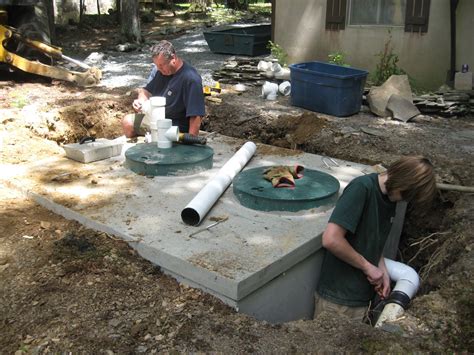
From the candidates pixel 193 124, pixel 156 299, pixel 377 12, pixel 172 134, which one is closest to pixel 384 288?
pixel 156 299

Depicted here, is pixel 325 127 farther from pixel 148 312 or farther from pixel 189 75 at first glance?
pixel 148 312

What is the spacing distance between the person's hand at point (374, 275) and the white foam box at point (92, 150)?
261cm

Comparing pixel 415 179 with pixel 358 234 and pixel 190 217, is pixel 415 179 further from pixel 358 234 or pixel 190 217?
pixel 190 217

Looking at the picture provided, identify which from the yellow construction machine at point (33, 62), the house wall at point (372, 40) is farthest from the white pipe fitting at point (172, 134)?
the house wall at point (372, 40)

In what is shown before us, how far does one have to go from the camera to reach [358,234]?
2.93 metres

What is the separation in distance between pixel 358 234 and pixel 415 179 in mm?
553

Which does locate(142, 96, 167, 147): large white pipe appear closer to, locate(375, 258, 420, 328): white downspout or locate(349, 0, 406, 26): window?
locate(375, 258, 420, 328): white downspout

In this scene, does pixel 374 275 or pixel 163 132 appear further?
pixel 163 132

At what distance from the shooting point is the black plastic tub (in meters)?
10.2

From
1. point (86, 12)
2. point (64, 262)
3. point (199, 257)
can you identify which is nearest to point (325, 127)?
point (199, 257)

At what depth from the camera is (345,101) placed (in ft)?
20.5

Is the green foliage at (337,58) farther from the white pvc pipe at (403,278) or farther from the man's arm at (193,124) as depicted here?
the white pvc pipe at (403,278)

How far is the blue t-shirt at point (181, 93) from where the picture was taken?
4.36 m

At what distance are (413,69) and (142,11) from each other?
12754mm
